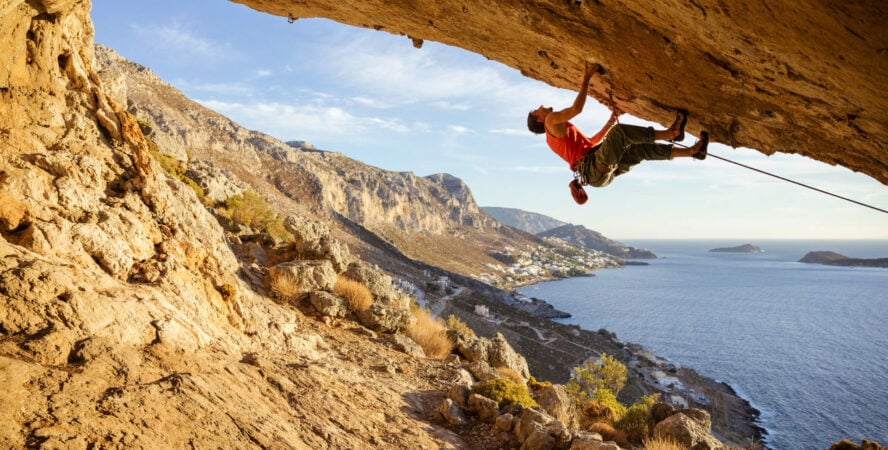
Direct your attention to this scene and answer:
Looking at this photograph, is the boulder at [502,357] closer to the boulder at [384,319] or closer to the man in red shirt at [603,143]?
the boulder at [384,319]

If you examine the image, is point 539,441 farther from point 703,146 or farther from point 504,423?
point 703,146

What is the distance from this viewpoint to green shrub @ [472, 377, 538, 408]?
7.39 metres

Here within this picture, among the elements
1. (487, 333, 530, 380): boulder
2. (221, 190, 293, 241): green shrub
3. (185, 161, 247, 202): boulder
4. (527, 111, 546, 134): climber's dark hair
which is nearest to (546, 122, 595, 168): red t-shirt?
(527, 111, 546, 134): climber's dark hair

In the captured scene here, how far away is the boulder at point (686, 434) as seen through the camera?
7641mm

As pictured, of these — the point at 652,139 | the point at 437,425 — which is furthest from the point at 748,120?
the point at 437,425

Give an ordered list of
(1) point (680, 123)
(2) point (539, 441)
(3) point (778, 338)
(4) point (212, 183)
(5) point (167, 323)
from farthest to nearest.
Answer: (3) point (778, 338) < (4) point (212, 183) < (2) point (539, 441) < (1) point (680, 123) < (5) point (167, 323)

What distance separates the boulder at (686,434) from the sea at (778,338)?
2472 centimetres

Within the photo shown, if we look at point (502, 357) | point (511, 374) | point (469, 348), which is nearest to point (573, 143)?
point (469, 348)

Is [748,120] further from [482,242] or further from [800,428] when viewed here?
[482,242]

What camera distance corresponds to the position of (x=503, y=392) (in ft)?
24.6

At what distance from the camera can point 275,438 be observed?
4078mm

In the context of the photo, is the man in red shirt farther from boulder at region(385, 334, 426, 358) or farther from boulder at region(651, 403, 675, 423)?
boulder at region(651, 403, 675, 423)

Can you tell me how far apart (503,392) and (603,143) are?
4.84 metres

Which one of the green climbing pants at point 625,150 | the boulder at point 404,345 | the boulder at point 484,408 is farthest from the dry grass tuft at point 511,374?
the green climbing pants at point 625,150
